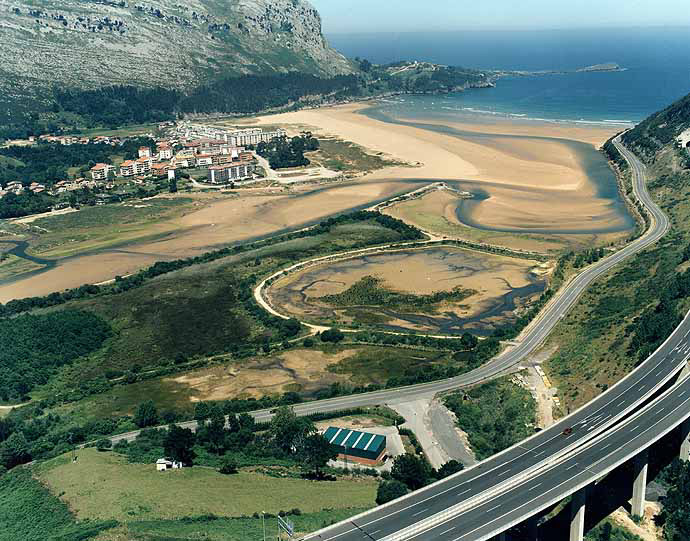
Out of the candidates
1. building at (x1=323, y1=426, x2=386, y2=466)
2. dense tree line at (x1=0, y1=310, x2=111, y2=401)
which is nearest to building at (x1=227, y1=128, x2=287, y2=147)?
dense tree line at (x1=0, y1=310, x2=111, y2=401)

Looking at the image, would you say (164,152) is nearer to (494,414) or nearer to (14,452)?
(14,452)

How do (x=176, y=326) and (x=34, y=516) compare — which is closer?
(x=34, y=516)

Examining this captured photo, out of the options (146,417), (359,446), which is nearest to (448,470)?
(359,446)

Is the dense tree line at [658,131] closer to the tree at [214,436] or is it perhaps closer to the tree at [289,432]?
the tree at [289,432]

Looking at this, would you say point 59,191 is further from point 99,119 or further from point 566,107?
point 566,107

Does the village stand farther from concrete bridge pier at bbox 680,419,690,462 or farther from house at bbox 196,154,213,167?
concrete bridge pier at bbox 680,419,690,462

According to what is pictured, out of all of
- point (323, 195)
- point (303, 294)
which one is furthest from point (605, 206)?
point (303, 294)
